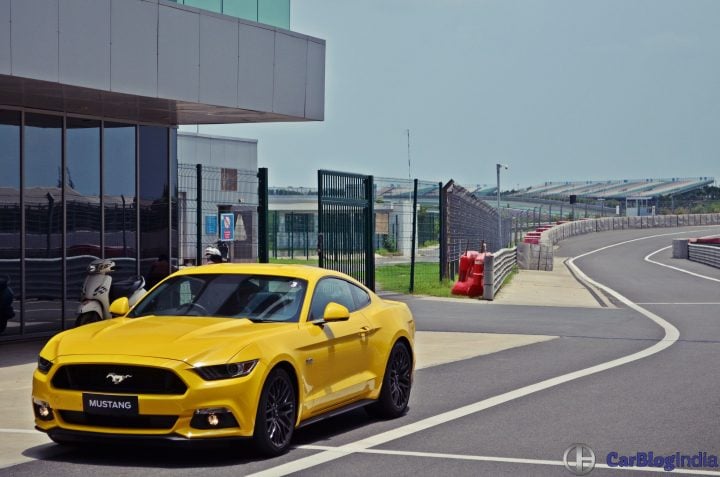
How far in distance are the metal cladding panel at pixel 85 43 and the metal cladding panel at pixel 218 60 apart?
6.62 ft

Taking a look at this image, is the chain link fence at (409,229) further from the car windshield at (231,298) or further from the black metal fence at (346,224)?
the car windshield at (231,298)

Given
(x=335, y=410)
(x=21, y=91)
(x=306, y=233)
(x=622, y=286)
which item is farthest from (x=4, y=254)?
(x=306, y=233)

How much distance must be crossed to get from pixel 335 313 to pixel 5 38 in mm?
6377

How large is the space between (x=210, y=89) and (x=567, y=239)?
64647 mm

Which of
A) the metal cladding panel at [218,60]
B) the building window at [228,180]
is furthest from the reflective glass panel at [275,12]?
the building window at [228,180]

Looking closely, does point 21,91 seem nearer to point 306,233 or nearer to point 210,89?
point 210,89

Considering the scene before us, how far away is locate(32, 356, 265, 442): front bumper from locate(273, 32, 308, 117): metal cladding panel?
10619mm

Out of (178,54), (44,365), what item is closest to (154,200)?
(178,54)

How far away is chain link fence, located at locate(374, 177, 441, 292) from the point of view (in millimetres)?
30000

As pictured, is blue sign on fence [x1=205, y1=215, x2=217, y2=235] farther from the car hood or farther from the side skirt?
the car hood

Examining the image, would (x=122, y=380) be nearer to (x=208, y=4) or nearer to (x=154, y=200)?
(x=208, y=4)

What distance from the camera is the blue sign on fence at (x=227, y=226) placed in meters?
19.9

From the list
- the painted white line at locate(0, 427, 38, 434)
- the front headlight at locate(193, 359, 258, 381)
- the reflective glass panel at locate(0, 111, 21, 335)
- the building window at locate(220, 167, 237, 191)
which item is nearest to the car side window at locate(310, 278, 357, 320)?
the front headlight at locate(193, 359, 258, 381)

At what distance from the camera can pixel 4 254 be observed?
55.9 ft
